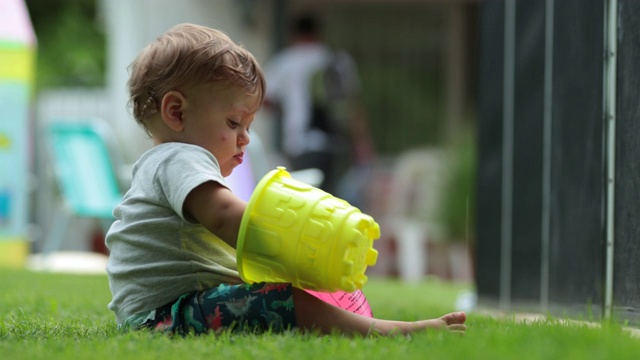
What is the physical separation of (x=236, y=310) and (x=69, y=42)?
848 inches

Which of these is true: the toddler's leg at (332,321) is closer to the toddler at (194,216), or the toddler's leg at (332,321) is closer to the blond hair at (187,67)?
the toddler at (194,216)

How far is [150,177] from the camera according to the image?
3.05m

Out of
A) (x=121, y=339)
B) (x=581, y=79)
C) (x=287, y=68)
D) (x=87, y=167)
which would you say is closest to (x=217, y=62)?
(x=121, y=339)

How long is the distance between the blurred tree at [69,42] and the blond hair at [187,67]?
1921cm

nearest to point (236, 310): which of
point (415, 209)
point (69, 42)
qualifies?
point (415, 209)

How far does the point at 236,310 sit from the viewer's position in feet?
9.72

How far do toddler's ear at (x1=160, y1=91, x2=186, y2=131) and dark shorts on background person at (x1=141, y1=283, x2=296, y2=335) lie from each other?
472 millimetres

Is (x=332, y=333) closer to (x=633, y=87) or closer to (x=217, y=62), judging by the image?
(x=217, y=62)

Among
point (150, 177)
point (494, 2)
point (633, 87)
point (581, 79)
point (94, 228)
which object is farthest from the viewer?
point (94, 228)

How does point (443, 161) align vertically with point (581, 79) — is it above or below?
below

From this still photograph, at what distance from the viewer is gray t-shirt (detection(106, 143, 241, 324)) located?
3.02m

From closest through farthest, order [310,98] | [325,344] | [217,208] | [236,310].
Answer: [325,344] → [217,208] → [236,310] → [310,98]

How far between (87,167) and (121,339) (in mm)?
8085

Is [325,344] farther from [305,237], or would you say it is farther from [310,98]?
[310,98]
